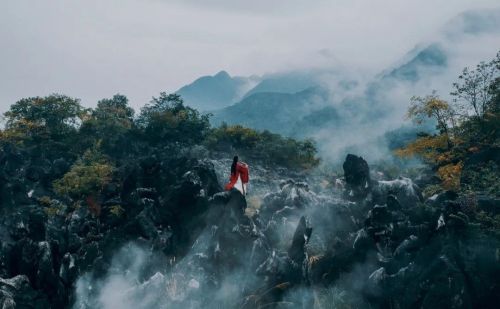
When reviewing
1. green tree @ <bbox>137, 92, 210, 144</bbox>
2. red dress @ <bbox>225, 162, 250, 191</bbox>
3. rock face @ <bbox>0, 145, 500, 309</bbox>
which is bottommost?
rock face @ <bbox>0, 145, 500, 309</bbox>

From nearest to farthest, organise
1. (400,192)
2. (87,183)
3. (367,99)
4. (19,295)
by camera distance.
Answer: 1. (19,295)
2. (400,192)
3. (87,183)
4. (367,99)

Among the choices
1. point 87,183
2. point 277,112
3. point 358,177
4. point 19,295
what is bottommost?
point 19,295

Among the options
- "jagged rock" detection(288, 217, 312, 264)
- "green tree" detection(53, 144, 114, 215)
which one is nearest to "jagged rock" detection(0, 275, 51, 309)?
"green tree" detection(53, 144, 114, 215)

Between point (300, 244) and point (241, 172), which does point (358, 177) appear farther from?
point (241, 172)

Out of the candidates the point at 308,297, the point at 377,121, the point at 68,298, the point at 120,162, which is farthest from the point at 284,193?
the point at 377,121

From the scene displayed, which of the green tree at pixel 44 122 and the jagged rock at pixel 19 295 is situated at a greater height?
the green tree at pixel 44 122

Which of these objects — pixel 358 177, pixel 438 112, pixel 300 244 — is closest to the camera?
pixel 300 244

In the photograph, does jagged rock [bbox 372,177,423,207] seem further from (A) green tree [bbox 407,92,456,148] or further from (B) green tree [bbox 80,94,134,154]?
(B) green tree [bbox 80,94,134,154]

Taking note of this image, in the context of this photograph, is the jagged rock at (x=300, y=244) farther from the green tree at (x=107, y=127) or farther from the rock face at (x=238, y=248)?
the green tree at (x=107, y=127)

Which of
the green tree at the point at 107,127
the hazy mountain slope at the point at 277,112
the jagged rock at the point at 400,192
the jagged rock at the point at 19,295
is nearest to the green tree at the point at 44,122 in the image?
the green tree at the point at 107,127

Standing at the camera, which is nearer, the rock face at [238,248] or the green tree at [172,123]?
the rock face at [238,248]

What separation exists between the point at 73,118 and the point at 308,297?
47500 millimetres

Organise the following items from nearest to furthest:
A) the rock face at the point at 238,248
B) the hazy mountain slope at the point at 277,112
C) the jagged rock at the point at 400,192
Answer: the rock face at the point at 238,248
the jagged rock at the point at 400,192
the hazy mountain slope at the point at 277,112

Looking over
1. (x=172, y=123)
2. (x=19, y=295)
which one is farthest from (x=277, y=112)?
(x=19, y=295)
